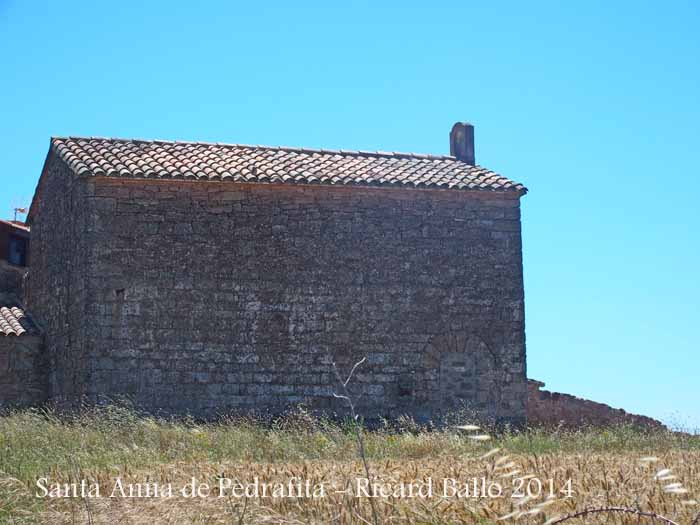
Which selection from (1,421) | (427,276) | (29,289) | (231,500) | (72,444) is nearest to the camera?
(231,500)

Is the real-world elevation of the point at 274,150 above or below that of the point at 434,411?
above

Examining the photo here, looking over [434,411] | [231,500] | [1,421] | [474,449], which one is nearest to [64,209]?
[1,421]

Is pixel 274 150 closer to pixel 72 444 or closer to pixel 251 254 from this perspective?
pixel 251 254

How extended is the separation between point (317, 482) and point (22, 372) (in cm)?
1110

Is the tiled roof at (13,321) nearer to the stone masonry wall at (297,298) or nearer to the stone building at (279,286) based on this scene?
the stone building at (279,286)

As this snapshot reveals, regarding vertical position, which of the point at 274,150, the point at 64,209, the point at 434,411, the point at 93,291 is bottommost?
the point at 434,411

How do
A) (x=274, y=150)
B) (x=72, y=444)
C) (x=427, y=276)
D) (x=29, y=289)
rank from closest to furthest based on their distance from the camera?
(x=72, y=444)
(x=427, y=276)
(x=274, y=150)
(x=29, y=289)

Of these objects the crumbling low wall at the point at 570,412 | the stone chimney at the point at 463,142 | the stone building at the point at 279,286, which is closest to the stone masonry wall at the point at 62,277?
the stone building at the point at 279,286

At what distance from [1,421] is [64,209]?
544 centimetres

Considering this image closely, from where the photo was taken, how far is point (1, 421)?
12445mm

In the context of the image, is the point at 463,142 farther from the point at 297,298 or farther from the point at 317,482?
the point at 317,482

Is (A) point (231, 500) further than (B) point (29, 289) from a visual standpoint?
No

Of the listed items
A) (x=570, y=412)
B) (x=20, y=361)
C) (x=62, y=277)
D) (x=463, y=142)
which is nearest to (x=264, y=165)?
(x=62, y=277)

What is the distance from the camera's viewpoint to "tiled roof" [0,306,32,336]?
16.8 meters
